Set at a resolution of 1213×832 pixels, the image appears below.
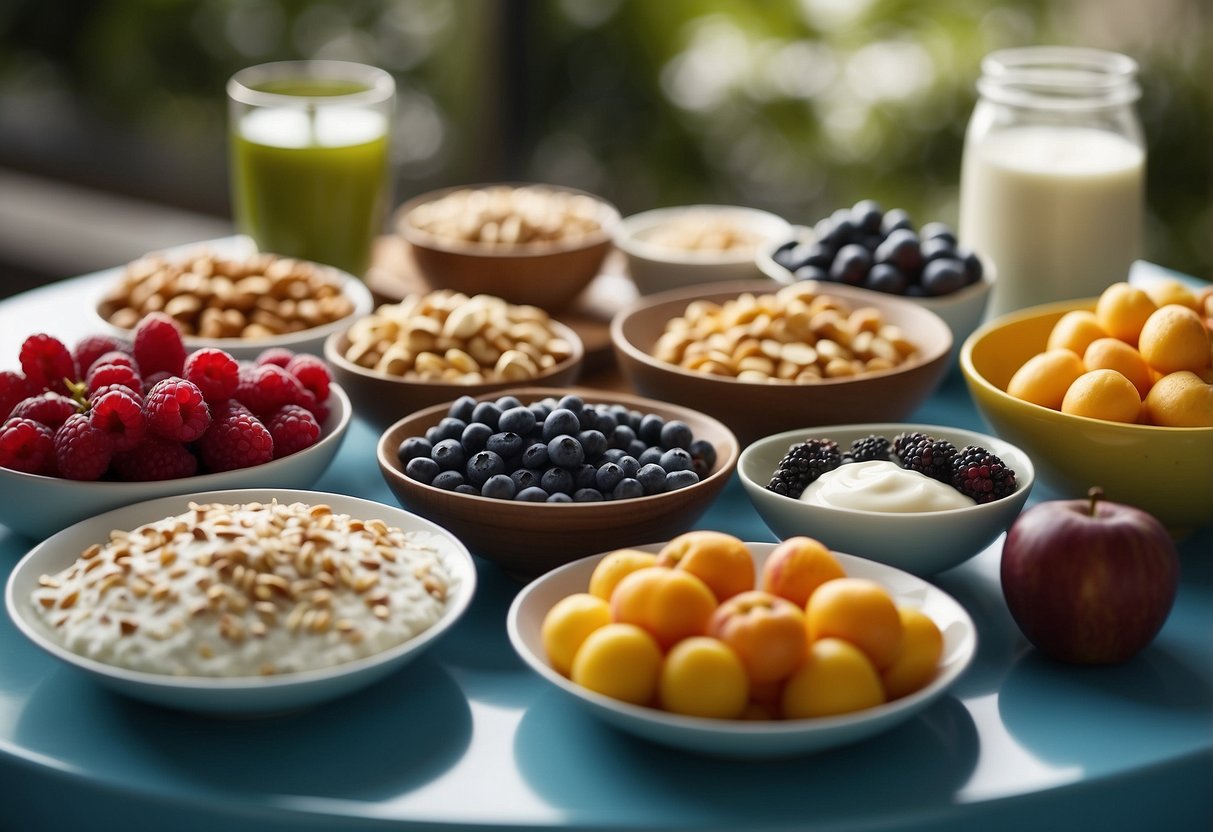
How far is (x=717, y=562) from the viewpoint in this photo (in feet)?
3.50

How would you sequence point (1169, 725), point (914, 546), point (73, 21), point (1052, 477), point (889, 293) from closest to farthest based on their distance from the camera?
point (1169, 725) → point (914, 546) → point (1052, 477) → point (889, 293) → point (73, 21)

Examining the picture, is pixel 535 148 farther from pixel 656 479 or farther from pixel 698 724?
pixel 698 724

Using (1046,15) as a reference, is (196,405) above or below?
below

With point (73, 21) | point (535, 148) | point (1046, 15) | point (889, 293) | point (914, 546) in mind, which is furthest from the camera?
point (73, 21)

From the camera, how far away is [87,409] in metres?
1.33

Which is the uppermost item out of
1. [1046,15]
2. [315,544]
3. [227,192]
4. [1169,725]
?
[1046,15]

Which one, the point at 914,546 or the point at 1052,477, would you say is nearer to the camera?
the point at 914,546

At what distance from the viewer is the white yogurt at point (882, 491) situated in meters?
1.25

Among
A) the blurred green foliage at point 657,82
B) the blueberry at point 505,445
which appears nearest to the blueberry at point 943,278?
the blueberry at point 505,445

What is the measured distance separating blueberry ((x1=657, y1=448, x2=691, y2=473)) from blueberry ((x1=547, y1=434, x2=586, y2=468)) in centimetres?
8

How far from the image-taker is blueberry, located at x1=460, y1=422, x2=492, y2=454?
1.32 metres

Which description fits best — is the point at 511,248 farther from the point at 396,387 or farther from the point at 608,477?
the point at 608,477

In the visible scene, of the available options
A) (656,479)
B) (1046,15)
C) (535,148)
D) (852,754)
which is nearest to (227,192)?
(535,148)

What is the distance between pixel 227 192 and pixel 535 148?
107 centimetres
